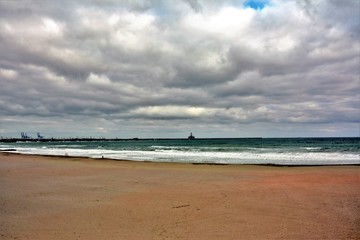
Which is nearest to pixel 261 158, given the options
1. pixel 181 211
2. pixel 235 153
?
A: pixel 235 153

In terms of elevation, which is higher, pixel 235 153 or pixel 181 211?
pixel 235 153

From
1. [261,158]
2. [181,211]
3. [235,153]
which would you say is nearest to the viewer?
[181,211]

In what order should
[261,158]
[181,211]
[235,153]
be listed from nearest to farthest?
[181,211]
[261,158]
[235,153]

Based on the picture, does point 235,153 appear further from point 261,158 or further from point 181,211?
point 181,211

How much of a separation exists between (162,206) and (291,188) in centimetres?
611

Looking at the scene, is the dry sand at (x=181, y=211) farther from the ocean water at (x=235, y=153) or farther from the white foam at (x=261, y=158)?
the ocean water at (x=235, y=153)

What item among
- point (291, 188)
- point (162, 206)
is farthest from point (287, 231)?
point (291, 188)

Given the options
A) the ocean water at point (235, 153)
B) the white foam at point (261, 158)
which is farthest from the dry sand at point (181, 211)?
the ocean water at point (235, 153)

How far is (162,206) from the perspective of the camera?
31.3 ft

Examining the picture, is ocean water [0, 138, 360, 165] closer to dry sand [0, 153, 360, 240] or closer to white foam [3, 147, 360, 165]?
white foam [3, 147, 360, 165]

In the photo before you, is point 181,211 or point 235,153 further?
point 235,153

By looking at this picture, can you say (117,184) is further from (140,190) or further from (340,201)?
(340,201)

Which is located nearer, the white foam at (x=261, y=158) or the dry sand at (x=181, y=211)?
the dry sand at (x=181, y=211)

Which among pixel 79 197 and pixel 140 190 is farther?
pixel 140 190
